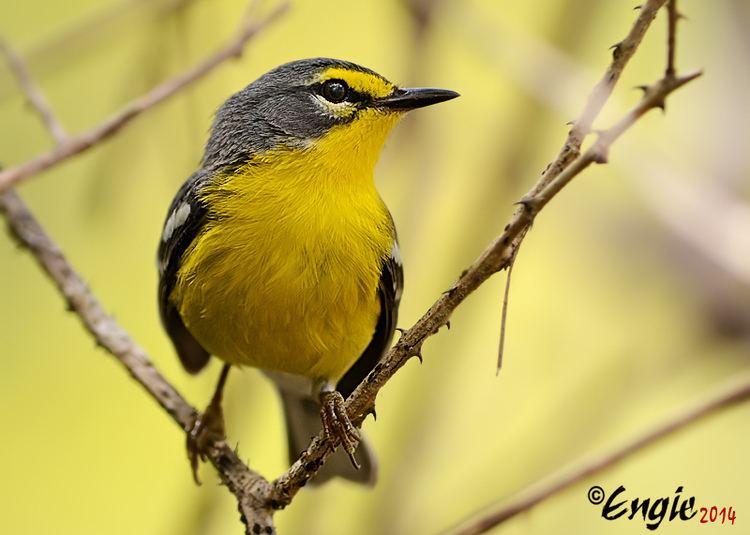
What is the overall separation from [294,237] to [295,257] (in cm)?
9

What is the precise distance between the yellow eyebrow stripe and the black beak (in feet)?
0.12

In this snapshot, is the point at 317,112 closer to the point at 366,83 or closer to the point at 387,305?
the point at 366,83

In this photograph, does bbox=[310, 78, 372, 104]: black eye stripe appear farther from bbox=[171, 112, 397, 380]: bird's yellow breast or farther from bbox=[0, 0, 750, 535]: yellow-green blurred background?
bbox=[0, 0, 750, 535]: yellow-green blurred background

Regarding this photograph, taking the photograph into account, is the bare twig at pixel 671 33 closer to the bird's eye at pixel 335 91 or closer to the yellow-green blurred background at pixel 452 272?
the yellow-green blurred background at pixel 452 272

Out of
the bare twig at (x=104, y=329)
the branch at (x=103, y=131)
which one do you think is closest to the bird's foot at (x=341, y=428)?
the bare twig at (x=104, y=329)

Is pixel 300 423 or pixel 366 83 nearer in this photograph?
pixel 366 83

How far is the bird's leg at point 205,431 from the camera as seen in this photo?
4107 mm

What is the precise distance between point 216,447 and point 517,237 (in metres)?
2.09

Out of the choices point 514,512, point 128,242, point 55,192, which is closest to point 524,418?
point 128,242

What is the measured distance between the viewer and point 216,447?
390cm

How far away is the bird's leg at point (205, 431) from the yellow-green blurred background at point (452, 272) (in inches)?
3.9

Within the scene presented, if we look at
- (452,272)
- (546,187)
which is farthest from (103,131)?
(452,272)

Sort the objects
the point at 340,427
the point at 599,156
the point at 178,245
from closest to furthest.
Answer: the point at 599,156 → the point at 340,427 → the point at 178,245

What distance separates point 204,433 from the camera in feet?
13.7
